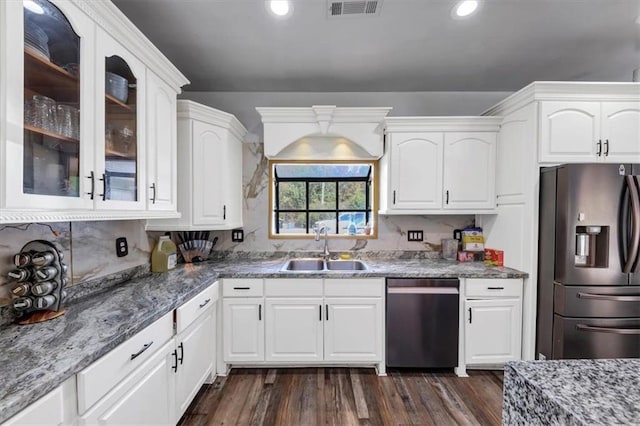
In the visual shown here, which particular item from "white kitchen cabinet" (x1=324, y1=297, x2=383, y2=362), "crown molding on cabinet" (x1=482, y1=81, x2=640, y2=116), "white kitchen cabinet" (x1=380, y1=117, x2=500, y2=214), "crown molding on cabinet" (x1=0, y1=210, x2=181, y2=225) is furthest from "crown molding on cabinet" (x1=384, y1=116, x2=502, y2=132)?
"crown molding on cabinet" (x1=0, y1=210, x2=181, y2=225)

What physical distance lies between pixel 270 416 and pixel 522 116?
2.94 metres

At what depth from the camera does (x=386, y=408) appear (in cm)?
193

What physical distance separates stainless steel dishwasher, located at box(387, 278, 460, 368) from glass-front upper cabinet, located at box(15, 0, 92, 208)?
6.88 ft

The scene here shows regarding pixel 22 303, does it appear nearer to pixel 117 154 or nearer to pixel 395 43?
pixel 117 154

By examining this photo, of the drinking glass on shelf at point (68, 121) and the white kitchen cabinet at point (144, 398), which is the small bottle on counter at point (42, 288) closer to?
the white kitchen cabinet at point (144, 398)

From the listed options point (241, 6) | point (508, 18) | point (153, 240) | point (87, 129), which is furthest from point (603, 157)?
point (153, 240)

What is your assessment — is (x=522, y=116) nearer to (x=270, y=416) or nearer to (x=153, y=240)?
(x=270, y=416)

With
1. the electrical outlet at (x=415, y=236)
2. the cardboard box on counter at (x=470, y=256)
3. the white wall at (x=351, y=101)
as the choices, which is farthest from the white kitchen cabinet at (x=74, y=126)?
the cardboard box on counter at (x=470, y=256)

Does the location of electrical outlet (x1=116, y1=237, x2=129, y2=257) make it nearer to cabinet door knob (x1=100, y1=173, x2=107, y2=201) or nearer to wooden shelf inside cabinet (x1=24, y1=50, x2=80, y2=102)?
cabinet door knob (x1=100, y1=173, x2=107, y2=201)

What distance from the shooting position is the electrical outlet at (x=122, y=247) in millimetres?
1941

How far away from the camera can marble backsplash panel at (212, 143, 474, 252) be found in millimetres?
2918

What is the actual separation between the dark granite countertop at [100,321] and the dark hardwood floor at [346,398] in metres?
0.83

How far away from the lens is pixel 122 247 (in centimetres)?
197

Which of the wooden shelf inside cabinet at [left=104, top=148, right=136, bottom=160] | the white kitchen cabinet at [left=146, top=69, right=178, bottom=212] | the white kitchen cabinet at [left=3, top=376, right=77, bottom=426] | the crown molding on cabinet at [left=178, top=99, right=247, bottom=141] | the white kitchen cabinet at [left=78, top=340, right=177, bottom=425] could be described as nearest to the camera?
the white kitchen cabinet at [left=3, top=376, right=77, bottom=426]
